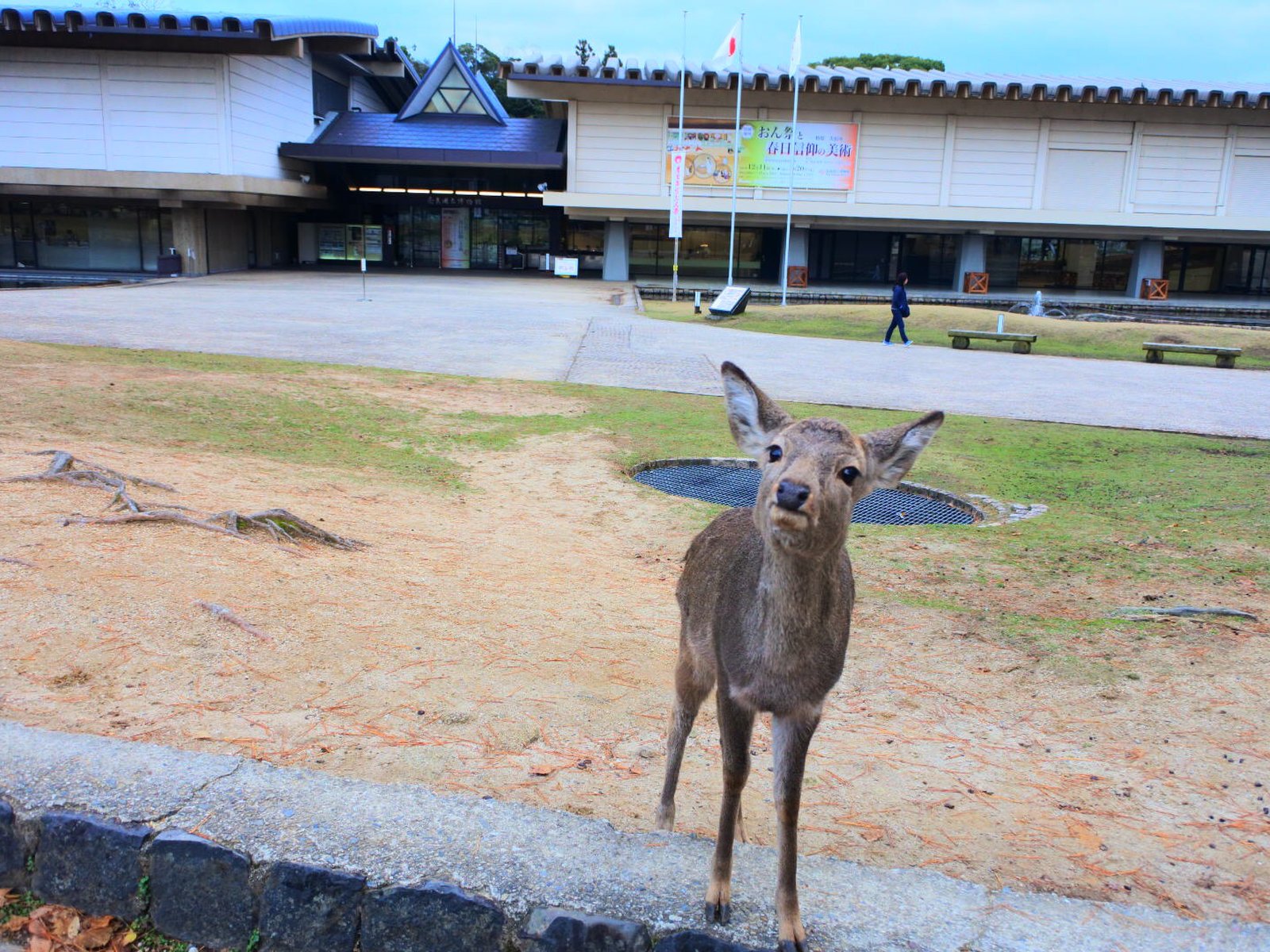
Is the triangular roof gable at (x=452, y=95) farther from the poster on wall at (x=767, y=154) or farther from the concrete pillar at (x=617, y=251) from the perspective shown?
the poster on wall at (x=767, y=154)

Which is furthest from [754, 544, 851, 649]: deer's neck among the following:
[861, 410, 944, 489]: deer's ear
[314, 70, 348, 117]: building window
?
[314, 70, 348, 117]: building window

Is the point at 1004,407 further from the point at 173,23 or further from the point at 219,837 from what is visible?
the point at 173,23

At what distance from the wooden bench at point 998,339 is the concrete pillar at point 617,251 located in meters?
19.5

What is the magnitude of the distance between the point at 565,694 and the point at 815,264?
139 ft

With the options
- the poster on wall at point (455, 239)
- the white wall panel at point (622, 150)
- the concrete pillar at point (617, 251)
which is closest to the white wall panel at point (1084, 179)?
the white wall panel at point (622, 150)

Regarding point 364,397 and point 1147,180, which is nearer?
point 364,397

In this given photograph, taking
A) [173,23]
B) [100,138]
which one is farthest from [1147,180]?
[100,138]

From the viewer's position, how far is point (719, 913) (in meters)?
3.14

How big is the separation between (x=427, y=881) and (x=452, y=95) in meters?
45.0

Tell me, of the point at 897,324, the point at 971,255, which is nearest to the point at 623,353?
the point at 897,324

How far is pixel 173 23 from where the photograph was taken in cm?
3312

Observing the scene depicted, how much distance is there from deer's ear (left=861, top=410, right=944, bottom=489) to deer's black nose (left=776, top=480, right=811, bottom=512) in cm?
54

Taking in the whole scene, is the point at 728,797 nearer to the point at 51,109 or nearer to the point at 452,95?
the point at 51,109

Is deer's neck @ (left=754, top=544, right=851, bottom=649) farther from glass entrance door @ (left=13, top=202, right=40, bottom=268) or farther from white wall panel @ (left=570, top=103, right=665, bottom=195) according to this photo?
glass entrance door @ (left=13, top=202, right=40, bottom=268)
